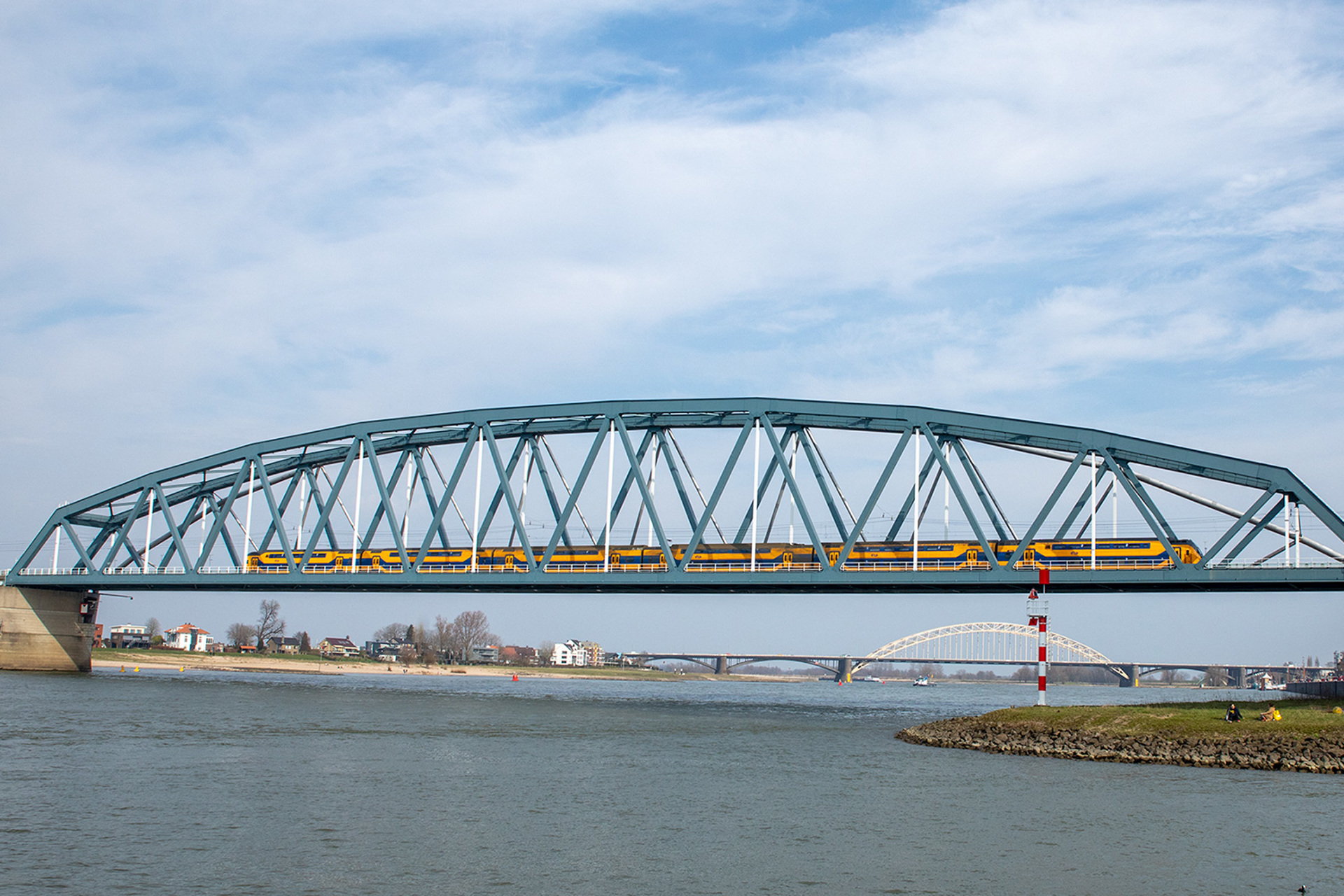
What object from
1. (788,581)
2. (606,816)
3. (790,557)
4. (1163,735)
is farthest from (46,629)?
(1163,735)

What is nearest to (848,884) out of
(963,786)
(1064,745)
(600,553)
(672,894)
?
(672,894)

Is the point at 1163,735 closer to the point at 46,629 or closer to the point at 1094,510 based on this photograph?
the point at 1094,510

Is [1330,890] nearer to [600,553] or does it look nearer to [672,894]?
[672,894]

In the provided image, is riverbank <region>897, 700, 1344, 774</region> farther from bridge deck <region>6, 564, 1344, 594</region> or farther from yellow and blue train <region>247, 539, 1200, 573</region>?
yellow and blue train <region>247, 539, 1200, 573</region>

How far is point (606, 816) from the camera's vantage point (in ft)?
101

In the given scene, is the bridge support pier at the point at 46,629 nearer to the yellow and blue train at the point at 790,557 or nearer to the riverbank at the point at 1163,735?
the yellow and blue train at the point at 790,557

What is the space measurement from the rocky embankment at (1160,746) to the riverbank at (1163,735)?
0.03m

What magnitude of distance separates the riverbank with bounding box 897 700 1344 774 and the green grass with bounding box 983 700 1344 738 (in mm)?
36

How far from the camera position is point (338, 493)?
8738 cm

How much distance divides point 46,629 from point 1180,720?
97596 mm

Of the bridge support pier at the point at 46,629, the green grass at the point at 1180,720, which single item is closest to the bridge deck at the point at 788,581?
the green grass at the point at 1180,720

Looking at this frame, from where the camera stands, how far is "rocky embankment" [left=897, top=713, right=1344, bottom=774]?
43000 millimetres

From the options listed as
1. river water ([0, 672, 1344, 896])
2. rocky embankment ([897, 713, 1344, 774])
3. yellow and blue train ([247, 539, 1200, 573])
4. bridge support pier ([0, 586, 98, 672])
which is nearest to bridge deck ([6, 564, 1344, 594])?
yellow and blue train ([247, 539, 1200, 573])

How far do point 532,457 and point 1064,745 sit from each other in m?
44.5
